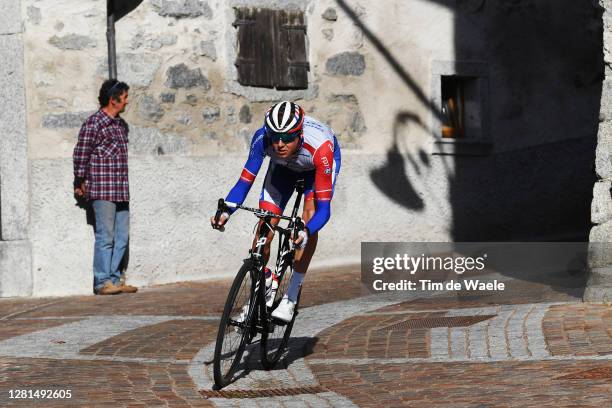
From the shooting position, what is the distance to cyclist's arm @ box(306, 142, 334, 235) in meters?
7.11

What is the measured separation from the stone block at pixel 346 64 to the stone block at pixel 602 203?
189 inches

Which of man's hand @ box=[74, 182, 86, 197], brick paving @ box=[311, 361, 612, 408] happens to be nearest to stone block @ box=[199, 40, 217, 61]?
man's hand @ box=[74, 182, 86, 197]

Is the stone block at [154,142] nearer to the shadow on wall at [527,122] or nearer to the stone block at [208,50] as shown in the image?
the stone block at [208,50]

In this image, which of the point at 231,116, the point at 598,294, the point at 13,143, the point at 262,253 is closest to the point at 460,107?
the point at 231,116

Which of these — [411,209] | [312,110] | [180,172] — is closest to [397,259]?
[411,209]

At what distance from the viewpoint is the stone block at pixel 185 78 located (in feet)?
40.7

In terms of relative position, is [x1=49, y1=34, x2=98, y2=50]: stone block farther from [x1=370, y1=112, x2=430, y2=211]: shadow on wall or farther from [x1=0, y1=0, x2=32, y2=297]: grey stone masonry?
[x1=370, y1=112, x2=430, y2=211]: shadow on wall

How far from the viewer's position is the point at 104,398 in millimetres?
6395

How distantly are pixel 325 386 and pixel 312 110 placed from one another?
6872mm

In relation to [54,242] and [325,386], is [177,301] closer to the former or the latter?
[54,242]

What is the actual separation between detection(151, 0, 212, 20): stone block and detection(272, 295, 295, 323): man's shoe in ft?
19.3

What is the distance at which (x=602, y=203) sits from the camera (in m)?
9.24

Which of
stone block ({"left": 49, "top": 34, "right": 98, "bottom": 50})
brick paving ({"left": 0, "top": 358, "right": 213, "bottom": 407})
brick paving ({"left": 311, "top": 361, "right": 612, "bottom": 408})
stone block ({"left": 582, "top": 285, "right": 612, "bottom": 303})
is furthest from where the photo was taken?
stone block ({"left": 49, "top": 34, "right": 98, "bottom": 50})

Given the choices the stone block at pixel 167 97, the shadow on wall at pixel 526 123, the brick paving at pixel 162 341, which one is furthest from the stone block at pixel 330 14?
the brick paving at pixel 162 341
